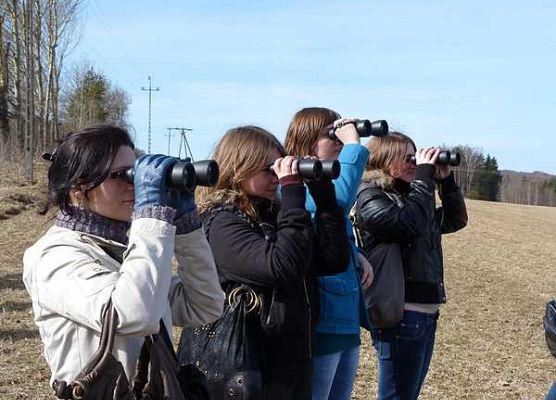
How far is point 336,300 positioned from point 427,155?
94 cm

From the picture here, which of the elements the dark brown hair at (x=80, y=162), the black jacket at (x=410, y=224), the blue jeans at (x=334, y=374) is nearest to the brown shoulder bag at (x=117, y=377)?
the dark brown hair at (x=80, y=162)

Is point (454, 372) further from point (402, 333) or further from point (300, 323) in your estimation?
point (300, 323)

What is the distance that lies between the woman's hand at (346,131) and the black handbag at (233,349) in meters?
0.92


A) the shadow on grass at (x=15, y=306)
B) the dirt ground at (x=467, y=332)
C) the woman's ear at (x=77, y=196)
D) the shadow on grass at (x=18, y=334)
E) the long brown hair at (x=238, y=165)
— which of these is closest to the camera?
the woman's ear at (x=77, y=196)

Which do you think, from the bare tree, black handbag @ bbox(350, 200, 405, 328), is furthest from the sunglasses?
the bare tree

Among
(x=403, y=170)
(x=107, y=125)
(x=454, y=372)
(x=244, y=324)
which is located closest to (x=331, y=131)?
(x=403, y=170)

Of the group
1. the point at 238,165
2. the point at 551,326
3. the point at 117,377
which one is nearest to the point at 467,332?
the point at 551,326

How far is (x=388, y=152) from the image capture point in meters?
3.76

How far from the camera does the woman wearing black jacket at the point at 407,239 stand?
3.48 metres

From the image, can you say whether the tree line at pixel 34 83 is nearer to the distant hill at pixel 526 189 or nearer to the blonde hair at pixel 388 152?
the blonde hair at pixel 388 152

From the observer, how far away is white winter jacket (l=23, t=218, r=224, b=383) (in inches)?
66.8

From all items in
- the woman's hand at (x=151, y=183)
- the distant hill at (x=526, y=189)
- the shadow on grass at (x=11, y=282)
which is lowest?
the distant hill at (x=526, y=189)

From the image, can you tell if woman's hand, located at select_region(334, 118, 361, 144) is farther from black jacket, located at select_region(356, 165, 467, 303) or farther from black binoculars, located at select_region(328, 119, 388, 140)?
black jacket, located at select_region(356, 165, 467, 303)

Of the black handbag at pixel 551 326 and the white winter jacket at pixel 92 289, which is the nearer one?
the white winter jacket at pixel 92 289
